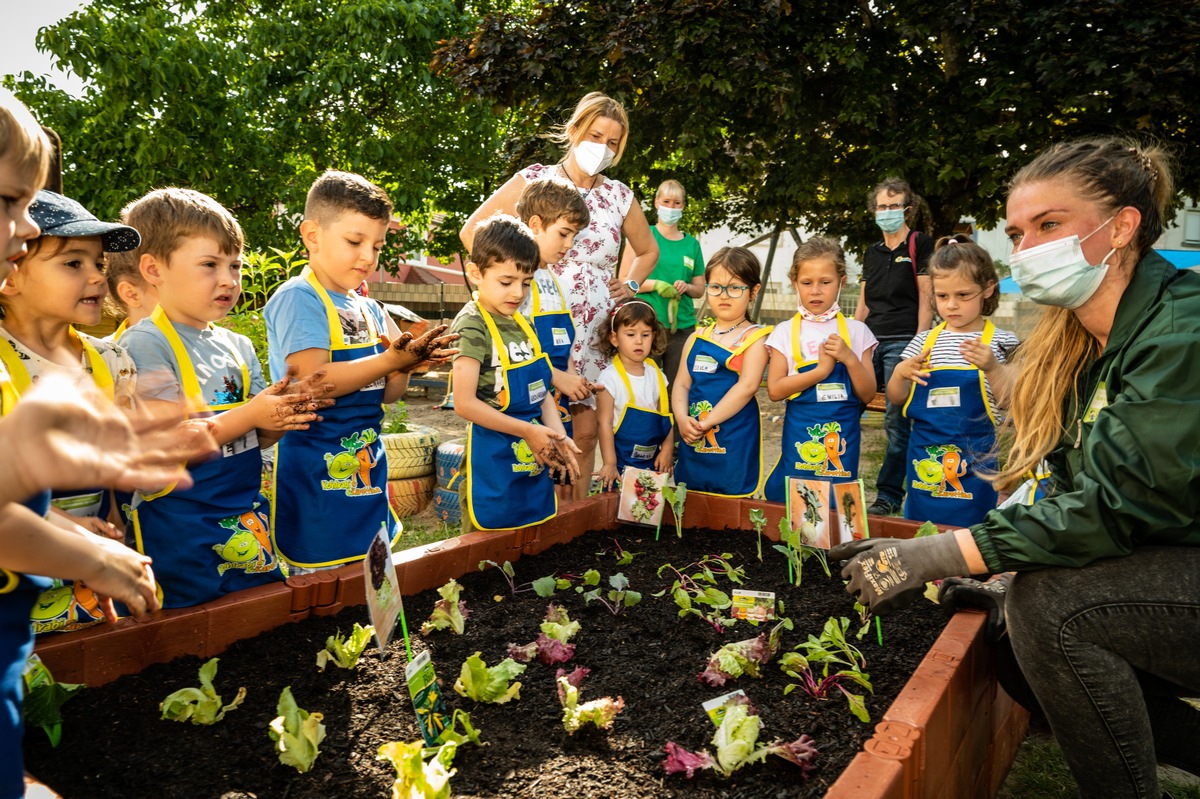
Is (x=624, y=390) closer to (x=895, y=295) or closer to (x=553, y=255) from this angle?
(x=553, y=255)

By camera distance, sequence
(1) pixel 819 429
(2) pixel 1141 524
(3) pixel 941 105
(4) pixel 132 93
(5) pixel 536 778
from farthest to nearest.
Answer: (4) pixel 132 93 < (3) pixel 941 105 < (1) pixel 819 429 < (2) pixel 1141 524 < (5) pixel 536 778

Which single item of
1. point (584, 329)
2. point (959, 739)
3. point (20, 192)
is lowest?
point (959, 739)

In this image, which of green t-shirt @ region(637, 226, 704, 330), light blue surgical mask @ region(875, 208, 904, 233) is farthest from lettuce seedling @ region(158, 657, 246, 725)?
light blue surgical mask @ region(875, 208, 904, 233)

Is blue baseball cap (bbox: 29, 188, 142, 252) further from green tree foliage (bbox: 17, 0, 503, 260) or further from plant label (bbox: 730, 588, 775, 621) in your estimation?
green tree foliage (bbox: 17, 0, 503, 260)

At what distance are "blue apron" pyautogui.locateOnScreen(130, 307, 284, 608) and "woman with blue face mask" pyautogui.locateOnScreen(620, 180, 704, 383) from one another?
286cm

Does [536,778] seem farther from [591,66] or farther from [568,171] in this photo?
[591,66]

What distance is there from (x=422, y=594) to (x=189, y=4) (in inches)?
455

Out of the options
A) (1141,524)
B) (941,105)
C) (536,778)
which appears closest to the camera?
(536,778)

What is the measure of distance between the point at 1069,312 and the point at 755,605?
50.8 inches

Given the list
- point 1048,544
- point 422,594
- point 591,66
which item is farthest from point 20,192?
point 591,66

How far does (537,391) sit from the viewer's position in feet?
10.8

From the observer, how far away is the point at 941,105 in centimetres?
730

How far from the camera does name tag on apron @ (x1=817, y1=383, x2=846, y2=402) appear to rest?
12.8 ft

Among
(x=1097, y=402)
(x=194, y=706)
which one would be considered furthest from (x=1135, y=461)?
(x=194, y=706)
